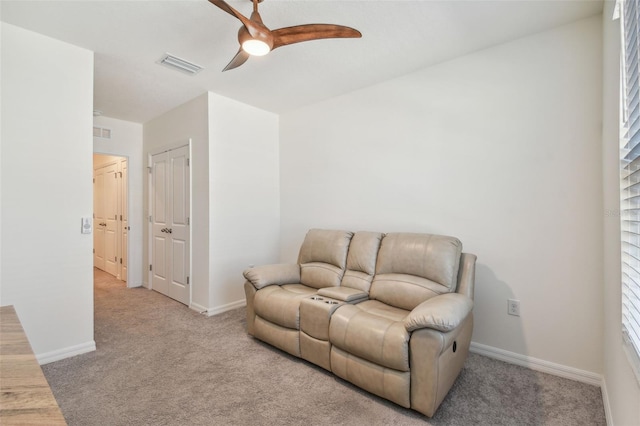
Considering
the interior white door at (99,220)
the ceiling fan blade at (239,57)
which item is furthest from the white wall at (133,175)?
the ceiling fan blade at (239,57)

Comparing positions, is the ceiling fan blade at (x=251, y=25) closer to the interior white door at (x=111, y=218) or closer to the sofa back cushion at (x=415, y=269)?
the sofa back cushion at (x=415, y=269)

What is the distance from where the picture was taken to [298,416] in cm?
176

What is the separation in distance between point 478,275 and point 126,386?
2.82 metres

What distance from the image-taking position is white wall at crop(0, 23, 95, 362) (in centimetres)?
225

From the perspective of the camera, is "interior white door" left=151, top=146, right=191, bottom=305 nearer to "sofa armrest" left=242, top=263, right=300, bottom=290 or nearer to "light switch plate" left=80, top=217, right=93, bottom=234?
"light switch plate" left=80, top=217, right=93, bottom=234

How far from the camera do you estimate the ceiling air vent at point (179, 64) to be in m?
2.68

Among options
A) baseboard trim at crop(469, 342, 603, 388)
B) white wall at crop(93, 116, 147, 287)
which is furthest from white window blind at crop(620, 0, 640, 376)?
white wall at crop(93, 116, 147, 287)

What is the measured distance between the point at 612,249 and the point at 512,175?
2.81 ft

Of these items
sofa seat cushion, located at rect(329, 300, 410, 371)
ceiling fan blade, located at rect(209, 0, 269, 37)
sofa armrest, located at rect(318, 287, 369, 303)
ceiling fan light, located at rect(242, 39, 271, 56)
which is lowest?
sofa seat cushion, located at rect(329, 300, 410, 371)

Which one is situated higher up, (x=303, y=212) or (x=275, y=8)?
(x=275, y=8)

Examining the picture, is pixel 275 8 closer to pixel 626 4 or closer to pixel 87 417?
pixel 626 4

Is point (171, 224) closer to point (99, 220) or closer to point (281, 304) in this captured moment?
point (281, 304)

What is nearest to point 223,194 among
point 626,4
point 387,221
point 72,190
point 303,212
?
point 303,212

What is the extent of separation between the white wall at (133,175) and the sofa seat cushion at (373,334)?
3826mm
